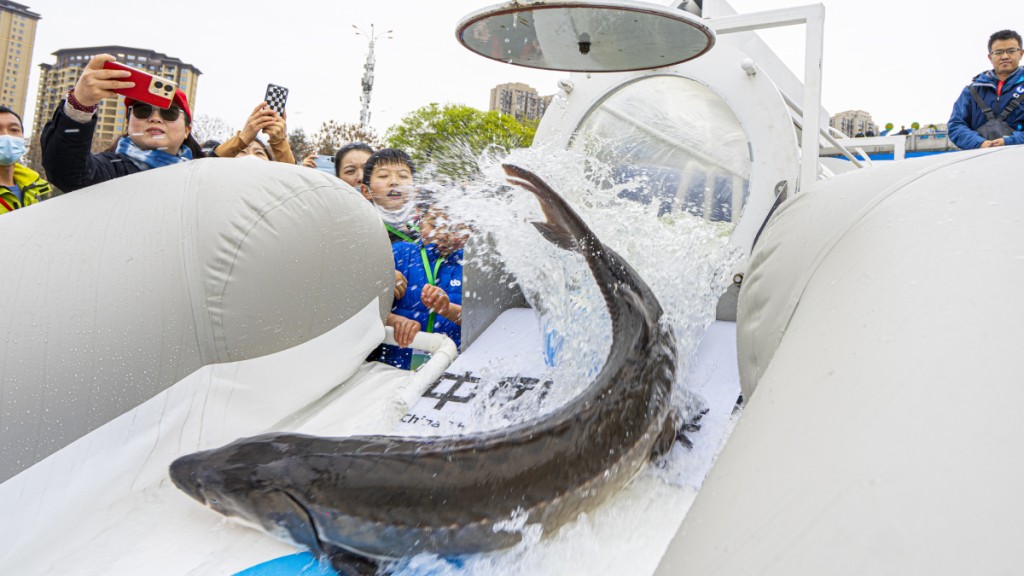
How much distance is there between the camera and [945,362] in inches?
23.9

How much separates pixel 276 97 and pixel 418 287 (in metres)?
1.17

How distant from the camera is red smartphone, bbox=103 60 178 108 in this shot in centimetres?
186

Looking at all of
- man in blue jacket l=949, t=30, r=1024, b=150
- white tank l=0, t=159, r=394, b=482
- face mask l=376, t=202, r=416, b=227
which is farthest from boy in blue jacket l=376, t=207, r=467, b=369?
man in blue jacket l=949, t=30, r=1024, b=150

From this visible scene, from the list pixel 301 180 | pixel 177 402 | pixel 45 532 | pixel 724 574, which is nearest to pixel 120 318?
pixel 177 402

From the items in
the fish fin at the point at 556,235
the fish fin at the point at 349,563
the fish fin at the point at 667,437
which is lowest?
the fish fin at the point at 349,563

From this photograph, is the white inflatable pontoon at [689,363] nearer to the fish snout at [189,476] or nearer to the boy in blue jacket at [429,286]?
the fish snout at [189,476]

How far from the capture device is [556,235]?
215 cm

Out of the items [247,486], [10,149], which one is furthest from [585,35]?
[10,149]

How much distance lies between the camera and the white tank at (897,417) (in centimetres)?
50

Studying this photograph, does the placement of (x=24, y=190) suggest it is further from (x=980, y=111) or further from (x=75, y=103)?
(x=980, y=111)

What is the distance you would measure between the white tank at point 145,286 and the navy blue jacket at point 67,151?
0.23 ft

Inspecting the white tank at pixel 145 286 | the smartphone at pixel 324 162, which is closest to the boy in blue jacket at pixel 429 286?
the white tank at pixel 145 286

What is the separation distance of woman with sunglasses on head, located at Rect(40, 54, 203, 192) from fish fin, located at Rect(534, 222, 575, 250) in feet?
4.52

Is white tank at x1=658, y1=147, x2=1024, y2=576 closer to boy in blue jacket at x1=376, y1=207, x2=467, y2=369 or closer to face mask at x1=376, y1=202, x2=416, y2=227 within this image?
boy in blue jacket at x1=376, y1=207, x2=467, y2=369
